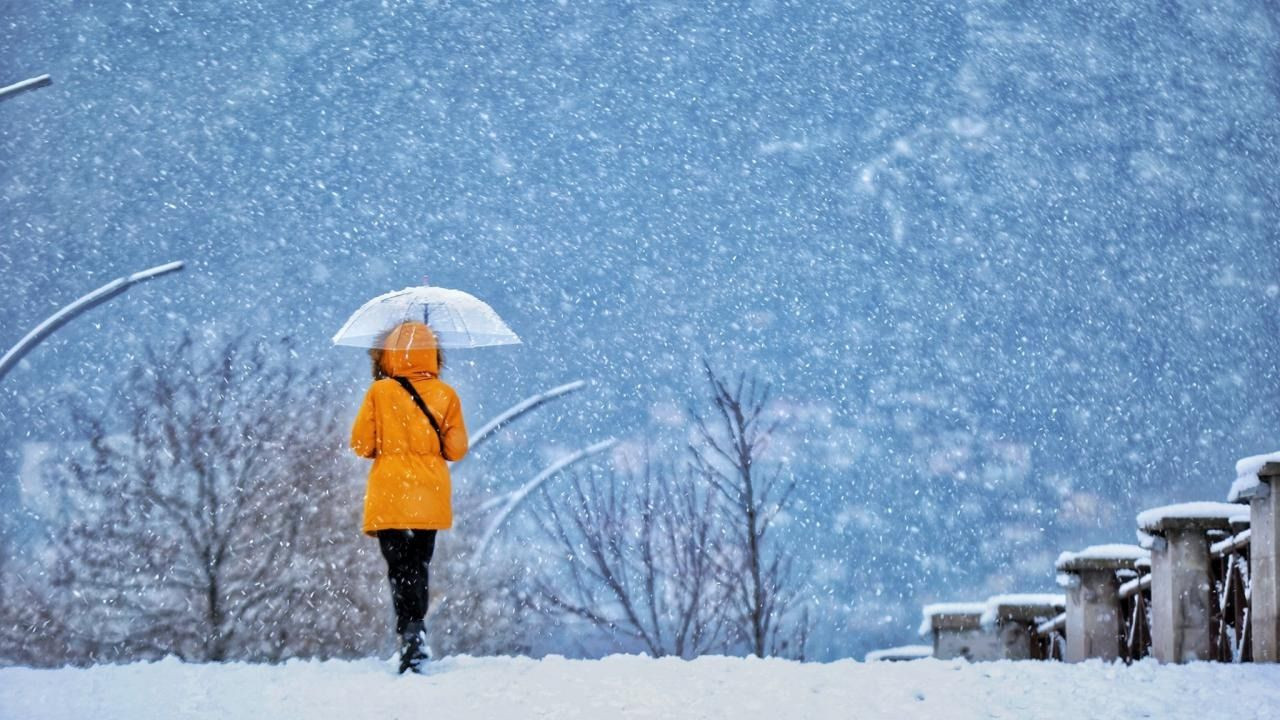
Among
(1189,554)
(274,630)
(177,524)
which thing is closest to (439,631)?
(274,630)

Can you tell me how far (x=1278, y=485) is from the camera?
909 cm

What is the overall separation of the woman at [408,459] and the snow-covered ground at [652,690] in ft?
1.62

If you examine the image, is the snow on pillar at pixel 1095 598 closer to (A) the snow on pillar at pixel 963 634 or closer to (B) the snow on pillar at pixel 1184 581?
(B) the snow on pillar at pixel 1184 581

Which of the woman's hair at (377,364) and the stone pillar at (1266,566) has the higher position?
the woman's hair at (377,364)

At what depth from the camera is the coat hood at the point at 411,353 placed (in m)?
8.53

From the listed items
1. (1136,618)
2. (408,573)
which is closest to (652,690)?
(408,573)

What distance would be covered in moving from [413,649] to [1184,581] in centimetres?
593

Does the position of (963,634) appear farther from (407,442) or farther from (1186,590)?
(407,442)

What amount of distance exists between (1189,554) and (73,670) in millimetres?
7817

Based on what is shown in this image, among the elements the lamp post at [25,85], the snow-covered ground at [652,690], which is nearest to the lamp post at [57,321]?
the lamp post at [25,85]

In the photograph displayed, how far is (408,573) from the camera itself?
8.56 meters

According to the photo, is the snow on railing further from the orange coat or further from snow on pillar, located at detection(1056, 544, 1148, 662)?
the orange coat

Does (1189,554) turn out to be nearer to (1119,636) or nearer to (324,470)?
(1119,636)

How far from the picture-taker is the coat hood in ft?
28.0
